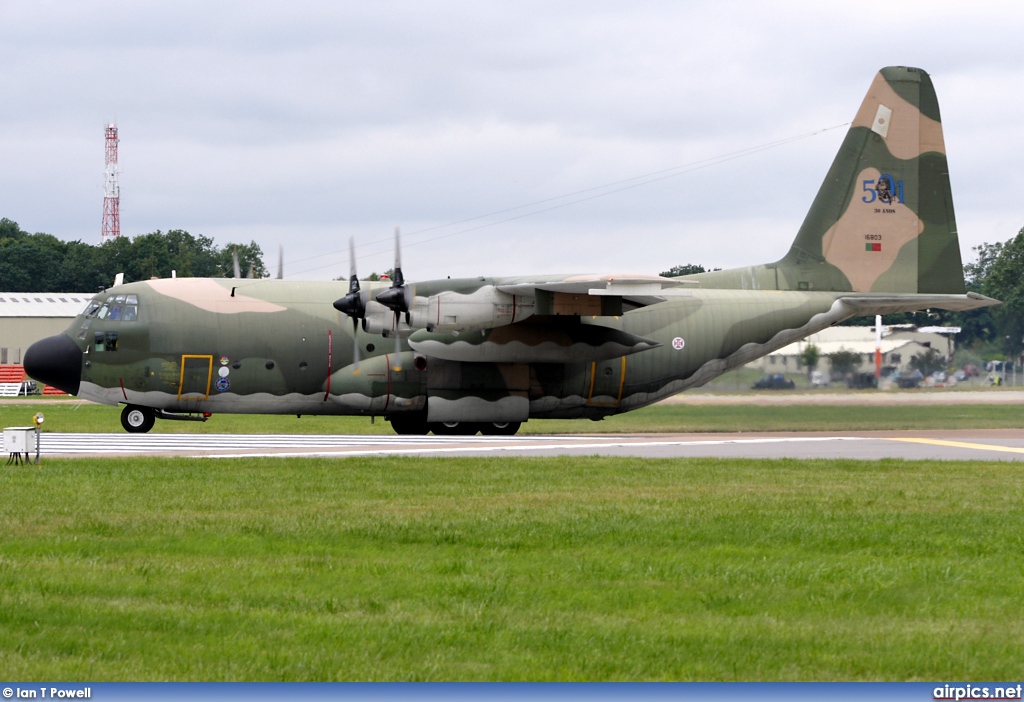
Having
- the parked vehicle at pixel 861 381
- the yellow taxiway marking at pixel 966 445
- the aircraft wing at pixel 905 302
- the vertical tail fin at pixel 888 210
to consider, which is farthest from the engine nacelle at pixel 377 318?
the parked vehicle at pixel 861 381

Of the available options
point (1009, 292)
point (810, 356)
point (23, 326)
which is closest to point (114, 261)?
point (23, 326)

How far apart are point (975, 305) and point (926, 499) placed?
668 inches

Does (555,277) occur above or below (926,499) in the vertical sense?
above

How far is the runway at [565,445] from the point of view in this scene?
23.0 meters

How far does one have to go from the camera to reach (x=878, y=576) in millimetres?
10312

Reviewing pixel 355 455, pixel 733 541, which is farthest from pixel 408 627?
pixel 355 455

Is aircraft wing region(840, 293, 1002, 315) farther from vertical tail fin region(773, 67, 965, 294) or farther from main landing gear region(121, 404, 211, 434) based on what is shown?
main landing gear region(121, 404, 211, 434)

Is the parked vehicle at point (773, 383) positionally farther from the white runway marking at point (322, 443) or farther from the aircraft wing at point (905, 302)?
the white runway marking at point (322, 443)

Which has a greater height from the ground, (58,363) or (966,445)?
(58,363)

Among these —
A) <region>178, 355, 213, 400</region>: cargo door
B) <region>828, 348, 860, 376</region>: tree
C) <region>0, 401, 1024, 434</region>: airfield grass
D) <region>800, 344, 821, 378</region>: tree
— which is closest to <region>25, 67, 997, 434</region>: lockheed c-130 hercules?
<region>178, 355, 213, 400</region>: cargo door

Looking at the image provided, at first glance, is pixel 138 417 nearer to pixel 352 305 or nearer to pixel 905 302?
pixel 352 305

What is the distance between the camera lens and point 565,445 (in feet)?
82.9

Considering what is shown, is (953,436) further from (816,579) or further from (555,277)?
(816,579)

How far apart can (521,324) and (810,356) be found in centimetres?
919
